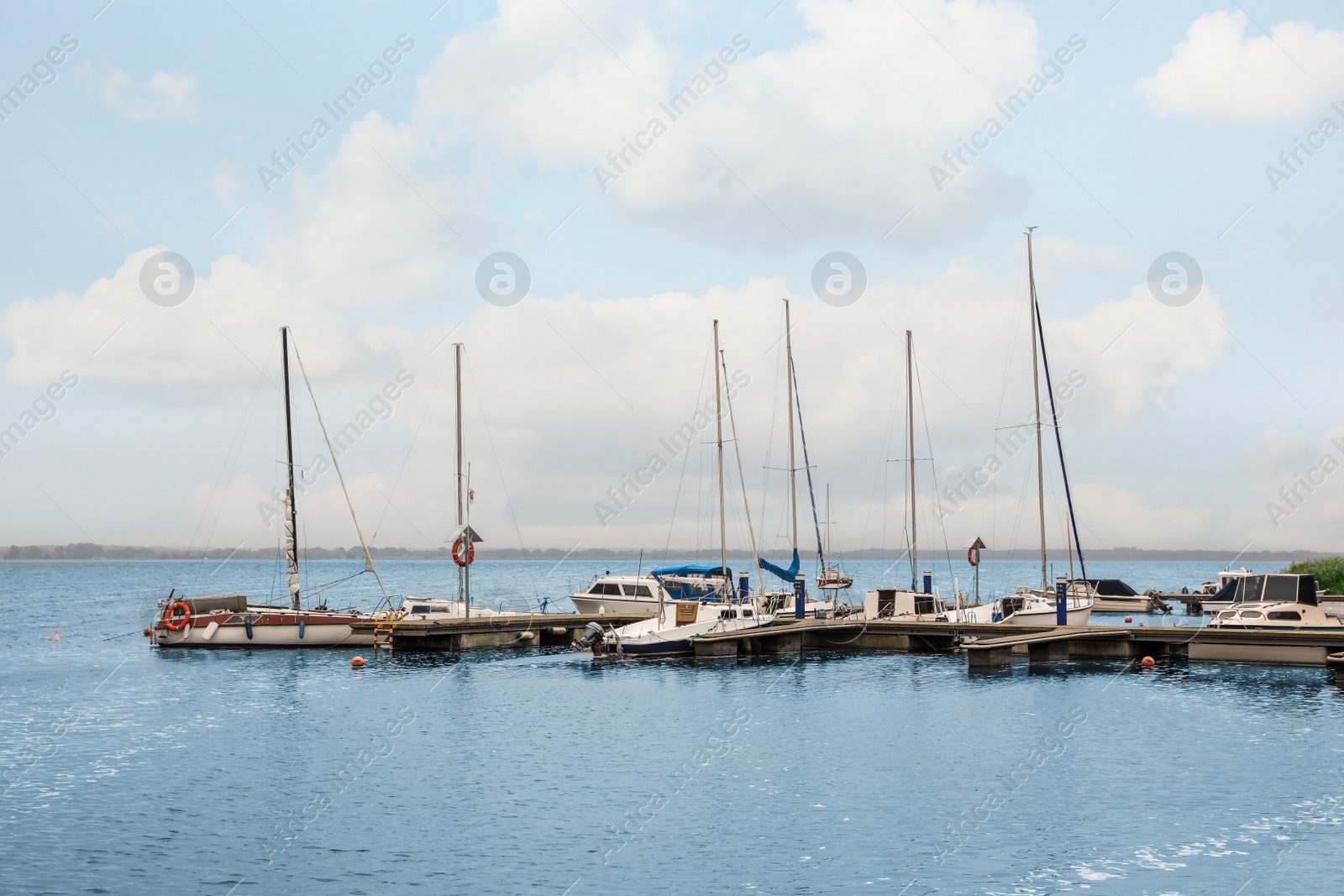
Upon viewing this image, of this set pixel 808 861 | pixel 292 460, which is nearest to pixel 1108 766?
pixel 808 861

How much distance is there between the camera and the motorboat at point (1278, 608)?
45.4 metres

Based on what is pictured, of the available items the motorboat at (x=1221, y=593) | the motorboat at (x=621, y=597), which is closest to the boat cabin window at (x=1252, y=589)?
the motorboat at (x=1221, y=593)

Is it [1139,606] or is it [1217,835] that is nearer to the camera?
[1217,835]

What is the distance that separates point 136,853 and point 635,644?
29998 mm

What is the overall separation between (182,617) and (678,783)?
3879cm

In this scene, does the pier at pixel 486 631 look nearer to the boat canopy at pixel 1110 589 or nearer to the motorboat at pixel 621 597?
the motorboat at pixel 621 597

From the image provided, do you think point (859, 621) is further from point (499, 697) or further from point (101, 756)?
point (101, 756)

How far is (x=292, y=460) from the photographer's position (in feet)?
193

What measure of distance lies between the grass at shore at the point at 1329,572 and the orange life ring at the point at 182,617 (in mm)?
75729

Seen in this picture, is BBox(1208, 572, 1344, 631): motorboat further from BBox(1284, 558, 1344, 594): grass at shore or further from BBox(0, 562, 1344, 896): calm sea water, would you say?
BBox(1284, 558, 1344, 594): grass at shore

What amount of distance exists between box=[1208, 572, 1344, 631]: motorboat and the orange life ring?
4900 centimetres

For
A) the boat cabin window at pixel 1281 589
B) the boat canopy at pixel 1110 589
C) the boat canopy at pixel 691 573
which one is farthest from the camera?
the boat canopy at pixel 1110 589

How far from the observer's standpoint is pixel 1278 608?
151ft

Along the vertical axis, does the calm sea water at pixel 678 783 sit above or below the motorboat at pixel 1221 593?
below
